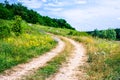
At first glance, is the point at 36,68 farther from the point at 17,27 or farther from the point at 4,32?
the point at 17,27

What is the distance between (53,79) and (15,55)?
757cm

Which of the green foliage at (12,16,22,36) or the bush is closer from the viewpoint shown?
the bush

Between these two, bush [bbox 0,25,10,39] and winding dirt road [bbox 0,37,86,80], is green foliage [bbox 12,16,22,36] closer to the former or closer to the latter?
bush [bbox 0,25,10,39]

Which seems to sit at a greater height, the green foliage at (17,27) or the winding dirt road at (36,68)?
the green foliage at (17,27)

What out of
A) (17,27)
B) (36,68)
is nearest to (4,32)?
(17,27)

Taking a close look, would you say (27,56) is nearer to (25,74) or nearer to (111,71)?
(25,74)

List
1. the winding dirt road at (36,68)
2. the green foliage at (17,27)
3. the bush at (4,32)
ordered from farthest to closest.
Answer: the green foliage at (17,27) → the bush at (4,32) → the winding dirt road at (36,68)

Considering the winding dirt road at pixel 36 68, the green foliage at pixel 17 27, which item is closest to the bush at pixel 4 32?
the green foliage at pixel 17 27

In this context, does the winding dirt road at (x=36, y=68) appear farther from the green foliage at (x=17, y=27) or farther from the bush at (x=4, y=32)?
the green foliage at (x=17, y=27)

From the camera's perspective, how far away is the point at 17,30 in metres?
43.1

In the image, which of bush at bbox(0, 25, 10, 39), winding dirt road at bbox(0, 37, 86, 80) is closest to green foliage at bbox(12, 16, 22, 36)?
bush at bbox(0, 25, 10, 39)

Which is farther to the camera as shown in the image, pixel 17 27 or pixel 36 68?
pixel 17 27

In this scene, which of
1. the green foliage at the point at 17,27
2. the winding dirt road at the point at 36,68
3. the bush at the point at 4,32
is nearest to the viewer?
the winding dirt road at the point at 36,68

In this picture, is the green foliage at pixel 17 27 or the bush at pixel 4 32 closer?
the bush at pixel 4 32
